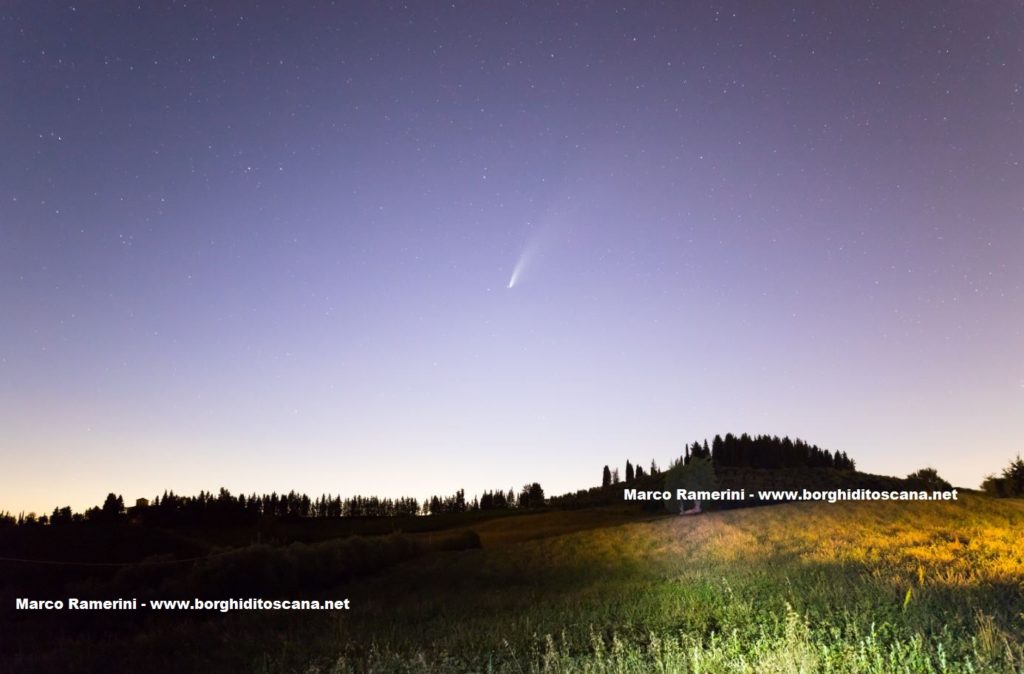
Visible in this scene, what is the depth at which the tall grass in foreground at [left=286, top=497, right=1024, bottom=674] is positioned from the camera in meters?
8.70

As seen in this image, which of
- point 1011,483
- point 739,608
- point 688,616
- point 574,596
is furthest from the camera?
point 1011,483

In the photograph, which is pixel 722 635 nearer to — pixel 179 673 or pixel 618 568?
pixel 179 673

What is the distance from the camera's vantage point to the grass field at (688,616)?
29.2 ft

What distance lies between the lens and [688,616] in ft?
43.1

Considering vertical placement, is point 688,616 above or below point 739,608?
below

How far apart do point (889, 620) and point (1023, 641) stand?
78.0 inches

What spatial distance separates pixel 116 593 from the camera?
3028 centimetres

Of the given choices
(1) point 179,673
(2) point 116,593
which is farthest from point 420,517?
(1) point 179,673

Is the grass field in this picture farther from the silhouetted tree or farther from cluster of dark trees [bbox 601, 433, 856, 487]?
cluster of dark trees [bbox 601, 433, 856, 487]

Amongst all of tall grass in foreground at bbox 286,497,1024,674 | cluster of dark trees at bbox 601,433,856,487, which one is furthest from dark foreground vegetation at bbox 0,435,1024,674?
cluster of dark trees at bbox 601,433,856,487

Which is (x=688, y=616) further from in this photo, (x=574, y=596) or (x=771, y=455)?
(x=771, y=455)

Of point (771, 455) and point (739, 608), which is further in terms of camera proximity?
point (771, 455)

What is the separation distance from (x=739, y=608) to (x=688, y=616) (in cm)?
100

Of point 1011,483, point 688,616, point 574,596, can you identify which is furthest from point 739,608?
point 1011,483
